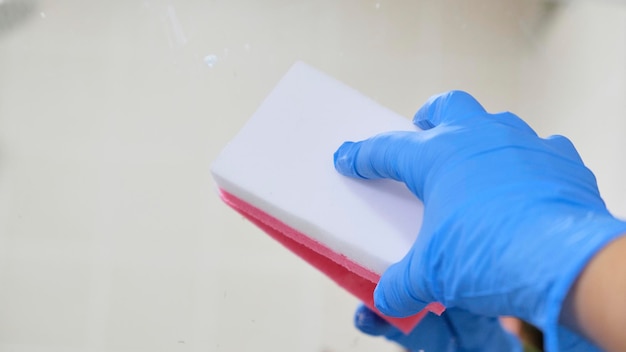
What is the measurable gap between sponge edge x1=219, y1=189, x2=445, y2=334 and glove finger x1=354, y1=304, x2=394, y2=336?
0.03m

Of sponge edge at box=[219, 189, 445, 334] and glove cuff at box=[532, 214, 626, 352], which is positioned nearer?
glove cuff at box=[532, 214, 626, 352]

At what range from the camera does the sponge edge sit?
2.70ft

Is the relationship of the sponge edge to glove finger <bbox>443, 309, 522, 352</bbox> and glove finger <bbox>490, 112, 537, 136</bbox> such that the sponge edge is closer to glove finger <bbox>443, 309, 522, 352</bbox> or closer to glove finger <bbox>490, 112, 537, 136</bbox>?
glove finger <bbox>443, 309, 522, 352</bbox>

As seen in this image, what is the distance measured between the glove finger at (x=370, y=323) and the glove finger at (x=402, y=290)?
0.33 metres

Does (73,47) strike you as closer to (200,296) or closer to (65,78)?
(65,78)

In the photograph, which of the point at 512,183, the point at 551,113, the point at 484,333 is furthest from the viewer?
the point at 551,113

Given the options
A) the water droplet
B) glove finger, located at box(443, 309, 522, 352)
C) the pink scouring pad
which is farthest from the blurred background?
the pink scouring pad

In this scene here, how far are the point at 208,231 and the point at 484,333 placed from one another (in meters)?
0.57

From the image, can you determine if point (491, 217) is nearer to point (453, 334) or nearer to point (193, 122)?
point (453, 334)

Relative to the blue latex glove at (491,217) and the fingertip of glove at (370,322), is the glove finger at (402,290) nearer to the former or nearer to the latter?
the blue latex glove at (491,217)

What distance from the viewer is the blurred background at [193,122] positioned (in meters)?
1.08

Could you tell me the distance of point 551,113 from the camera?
1.24 metres

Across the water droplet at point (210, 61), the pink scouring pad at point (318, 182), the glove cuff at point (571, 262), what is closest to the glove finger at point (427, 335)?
the pink scouring pad at point (318, 182)

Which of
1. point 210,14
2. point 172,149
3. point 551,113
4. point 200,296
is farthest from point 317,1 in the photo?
point 200,296
